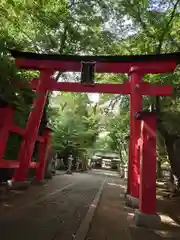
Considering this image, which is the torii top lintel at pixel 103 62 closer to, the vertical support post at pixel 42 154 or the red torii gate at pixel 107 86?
the red torii gate at pixel 107 86

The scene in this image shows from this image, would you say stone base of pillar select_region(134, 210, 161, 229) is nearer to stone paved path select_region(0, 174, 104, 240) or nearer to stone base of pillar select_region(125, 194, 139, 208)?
stone paved path select_region(0, 174, 104, 240)

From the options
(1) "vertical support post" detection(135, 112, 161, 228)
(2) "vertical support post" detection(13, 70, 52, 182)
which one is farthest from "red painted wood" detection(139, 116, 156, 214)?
(2) "vertical support post" detection(13, 70, 52, 182)

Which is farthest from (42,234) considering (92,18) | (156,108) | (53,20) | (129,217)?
(92,18)

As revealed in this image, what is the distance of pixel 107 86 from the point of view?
9664mm

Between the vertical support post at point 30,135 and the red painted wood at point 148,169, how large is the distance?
4.88m

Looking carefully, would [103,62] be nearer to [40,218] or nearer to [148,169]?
[148,169]

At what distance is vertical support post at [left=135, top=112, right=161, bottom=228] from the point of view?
5406 millimetres

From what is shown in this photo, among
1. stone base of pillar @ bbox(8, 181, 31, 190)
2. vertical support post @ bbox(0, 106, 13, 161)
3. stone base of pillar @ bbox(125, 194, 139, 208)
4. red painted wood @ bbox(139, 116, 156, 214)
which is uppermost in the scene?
vertical support post @ bbox(0, 106, 13, 161)

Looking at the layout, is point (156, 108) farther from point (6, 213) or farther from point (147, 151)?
point (6, 213)

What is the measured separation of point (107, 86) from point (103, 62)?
39.1 inches

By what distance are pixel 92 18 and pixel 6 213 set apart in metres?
11.3

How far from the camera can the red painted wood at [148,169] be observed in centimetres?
548

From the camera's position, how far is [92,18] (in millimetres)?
13086

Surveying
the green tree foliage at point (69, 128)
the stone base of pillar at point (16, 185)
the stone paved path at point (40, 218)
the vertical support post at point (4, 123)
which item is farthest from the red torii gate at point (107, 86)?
the green tree foliage at point (69, 128)
